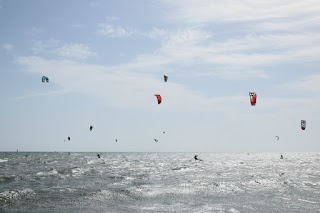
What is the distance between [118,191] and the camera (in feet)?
82.0

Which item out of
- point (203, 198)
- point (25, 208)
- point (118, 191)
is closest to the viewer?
point (25, 208)

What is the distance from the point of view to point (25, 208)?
1872 centimetres

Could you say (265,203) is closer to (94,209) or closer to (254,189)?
(254,189)

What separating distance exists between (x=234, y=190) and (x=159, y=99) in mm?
8171

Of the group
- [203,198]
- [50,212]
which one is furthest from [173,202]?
[50,212]

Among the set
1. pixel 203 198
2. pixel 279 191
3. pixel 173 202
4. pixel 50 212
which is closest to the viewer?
pixel 50 212

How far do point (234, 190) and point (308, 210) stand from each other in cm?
832

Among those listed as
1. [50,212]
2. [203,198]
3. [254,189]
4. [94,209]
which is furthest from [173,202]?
[254,189]

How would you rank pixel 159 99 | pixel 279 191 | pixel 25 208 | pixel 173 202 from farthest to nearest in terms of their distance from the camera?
pixel 159 99
pixel 279 191
pixel 173 202
pixel 25 208

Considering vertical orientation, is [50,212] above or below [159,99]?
below

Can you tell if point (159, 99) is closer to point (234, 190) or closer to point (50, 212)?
point (234, 190)

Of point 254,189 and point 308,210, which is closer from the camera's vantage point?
point 308,210

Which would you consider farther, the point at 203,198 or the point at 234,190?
the point at 234,190

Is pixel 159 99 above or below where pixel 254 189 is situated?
above
